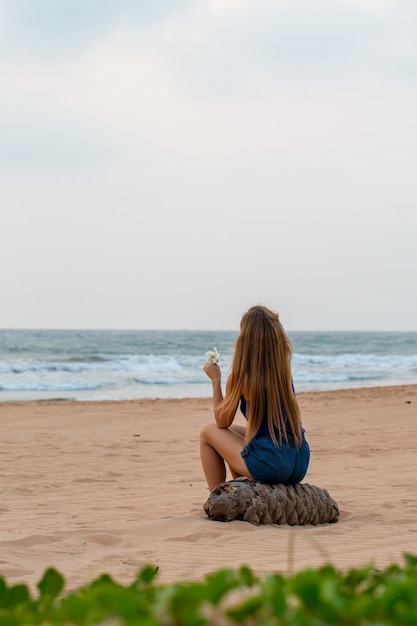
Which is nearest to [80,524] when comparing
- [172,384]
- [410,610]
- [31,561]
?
[31,561]

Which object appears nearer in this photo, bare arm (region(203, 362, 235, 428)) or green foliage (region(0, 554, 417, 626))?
green foliage (region(0, 554, 417, 626))

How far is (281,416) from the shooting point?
17.6ft

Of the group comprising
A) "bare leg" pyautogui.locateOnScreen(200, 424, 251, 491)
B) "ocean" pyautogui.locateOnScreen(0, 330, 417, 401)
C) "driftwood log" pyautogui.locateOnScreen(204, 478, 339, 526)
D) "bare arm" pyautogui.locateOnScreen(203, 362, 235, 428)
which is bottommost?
"ocean" pyautogui.locateOnScreen(0, 330, 417, 401)

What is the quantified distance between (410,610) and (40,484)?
20.0 feet

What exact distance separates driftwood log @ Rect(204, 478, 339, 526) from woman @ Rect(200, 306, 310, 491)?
103 mm

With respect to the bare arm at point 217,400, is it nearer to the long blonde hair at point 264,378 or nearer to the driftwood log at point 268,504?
the long blonde hair at point 264,378

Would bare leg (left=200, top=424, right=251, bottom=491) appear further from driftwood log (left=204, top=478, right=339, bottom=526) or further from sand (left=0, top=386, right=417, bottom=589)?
sand (left=0, top=386, right=417, bottom=589)

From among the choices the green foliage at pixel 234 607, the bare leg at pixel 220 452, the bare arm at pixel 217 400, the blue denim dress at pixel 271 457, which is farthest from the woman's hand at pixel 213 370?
the green foliage at pixel 234 607

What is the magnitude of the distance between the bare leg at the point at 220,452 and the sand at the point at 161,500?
31 centimetres

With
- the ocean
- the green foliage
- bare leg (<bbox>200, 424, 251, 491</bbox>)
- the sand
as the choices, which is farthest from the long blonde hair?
the ocean

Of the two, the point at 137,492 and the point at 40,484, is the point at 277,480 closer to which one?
the point at 137,492

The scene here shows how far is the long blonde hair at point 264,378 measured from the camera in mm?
5320

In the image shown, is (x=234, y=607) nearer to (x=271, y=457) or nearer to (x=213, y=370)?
(x=271, y=457)

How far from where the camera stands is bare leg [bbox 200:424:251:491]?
217 inches
